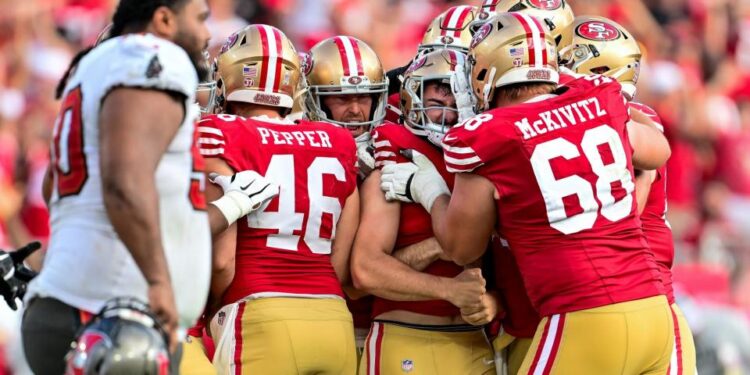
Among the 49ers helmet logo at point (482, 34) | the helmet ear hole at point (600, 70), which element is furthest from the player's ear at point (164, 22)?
the helmet ear hole at point (600, 70)

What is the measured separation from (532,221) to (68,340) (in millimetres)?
1682

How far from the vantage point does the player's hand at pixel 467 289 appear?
4516 millimetres

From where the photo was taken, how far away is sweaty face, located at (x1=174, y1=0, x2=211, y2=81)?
3.38 metres

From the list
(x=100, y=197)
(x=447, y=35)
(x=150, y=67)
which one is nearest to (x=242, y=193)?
(x=100, y=197)

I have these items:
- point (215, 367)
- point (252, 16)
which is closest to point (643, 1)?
point (252, 16)

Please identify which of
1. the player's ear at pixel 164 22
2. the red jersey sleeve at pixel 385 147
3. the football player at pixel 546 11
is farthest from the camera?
the football player at pixel 546 11

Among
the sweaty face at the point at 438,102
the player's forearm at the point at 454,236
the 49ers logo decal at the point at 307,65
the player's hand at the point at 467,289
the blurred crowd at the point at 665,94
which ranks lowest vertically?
the blurred crowd at the point at 665,94

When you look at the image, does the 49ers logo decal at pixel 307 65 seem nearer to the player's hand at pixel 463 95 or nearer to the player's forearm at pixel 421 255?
the player's hand at pixel 463 95

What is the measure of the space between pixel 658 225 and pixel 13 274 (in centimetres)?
260

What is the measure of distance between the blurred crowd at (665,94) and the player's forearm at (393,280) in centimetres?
321

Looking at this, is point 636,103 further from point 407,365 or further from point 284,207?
point 284,207

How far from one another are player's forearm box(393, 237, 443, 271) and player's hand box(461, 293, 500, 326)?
0.29 meters

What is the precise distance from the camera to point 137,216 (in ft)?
9.70

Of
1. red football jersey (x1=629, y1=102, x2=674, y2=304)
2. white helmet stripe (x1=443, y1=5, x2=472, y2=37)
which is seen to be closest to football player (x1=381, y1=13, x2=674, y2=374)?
red football jersey (x1=629, y1=102, x2=674, y2=304)
